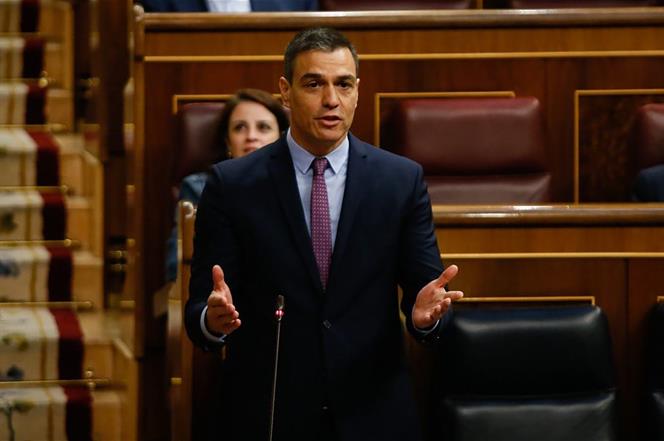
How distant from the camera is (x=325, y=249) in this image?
27.5 inches

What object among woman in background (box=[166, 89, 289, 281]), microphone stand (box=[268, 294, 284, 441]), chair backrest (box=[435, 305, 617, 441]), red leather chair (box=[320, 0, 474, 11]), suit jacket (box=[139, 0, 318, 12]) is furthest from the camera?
red leather chair (box=[320, 0, 474, 11])

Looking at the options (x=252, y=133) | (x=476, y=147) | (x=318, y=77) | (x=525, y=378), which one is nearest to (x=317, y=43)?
(x=318, y=77)

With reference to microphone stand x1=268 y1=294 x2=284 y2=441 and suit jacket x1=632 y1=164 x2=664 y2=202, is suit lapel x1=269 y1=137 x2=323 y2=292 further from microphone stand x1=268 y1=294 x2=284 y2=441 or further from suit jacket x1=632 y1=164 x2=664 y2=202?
suit jacket x1=632 y1=164 x2=664 y2=202

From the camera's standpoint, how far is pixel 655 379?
0.88 meters

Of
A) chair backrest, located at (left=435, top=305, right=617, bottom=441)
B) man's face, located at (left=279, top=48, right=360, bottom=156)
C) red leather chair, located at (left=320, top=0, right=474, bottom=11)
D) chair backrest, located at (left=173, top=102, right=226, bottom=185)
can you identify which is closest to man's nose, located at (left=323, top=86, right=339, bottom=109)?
man's face, located at (left=279, top=48, right=360, bottom=156)

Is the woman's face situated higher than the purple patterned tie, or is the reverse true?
the woman's face

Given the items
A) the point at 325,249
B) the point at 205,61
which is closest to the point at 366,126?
the point at 205,61

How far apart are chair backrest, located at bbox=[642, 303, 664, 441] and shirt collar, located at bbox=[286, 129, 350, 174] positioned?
0.29m

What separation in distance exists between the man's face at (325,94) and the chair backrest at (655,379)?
1.01 ft

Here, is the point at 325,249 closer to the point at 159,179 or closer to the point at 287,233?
the point at 287,233

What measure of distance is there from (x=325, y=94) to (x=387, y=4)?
30.8 inches

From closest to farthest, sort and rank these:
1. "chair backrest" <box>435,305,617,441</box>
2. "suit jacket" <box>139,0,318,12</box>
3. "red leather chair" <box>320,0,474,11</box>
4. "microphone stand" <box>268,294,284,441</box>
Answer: "microphone stand" <box>268,294,284,441</box> → "chair backrest" <box>435,305,617,441</box> → "suit jacket" <box>139,0,318,12</box> → "red leather chair" <box>320,0,474,11</box>

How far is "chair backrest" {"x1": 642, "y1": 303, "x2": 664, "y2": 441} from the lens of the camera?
34.0 inches

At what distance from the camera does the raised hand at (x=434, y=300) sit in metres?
0.64
